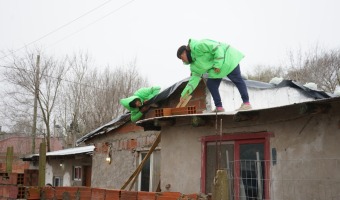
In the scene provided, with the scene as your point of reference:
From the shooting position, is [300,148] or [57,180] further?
[57,180]

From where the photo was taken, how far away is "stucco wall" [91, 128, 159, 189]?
11125 millimetres

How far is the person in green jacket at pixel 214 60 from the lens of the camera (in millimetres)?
7141

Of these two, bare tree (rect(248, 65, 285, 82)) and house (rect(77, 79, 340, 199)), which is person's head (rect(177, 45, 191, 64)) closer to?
house (rect(77, 79, 340, 199))

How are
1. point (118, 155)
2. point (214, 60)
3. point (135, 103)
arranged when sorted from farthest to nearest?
point (118, 155) < point (135, 103) < point (214, 60)

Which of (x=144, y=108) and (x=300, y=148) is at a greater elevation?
(x=144, y=108)

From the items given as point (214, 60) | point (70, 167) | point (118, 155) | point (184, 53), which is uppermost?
point (184, 53)

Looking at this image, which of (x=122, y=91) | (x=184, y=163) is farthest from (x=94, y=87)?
(x=184, y=163)

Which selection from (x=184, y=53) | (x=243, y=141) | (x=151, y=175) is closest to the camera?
(x=243, y=141)

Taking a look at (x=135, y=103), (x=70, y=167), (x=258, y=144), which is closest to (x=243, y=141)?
(x=258, y=144)

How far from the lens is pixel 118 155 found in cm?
1227

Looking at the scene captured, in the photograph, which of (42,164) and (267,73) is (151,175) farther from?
(267,73)

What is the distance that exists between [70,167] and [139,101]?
8909 millimetres

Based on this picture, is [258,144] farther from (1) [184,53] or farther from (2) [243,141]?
(1) [184,53]

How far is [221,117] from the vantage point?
651cm
